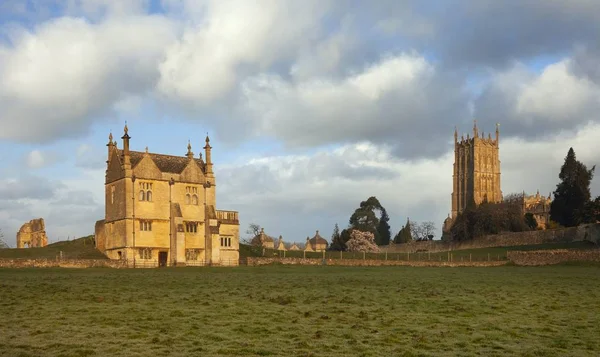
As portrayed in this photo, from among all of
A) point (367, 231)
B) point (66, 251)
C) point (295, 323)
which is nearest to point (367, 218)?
point (367, 231)

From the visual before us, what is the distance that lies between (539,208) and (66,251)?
118m

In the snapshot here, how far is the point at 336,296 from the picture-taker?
30.2 m

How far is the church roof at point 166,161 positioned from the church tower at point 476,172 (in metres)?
123

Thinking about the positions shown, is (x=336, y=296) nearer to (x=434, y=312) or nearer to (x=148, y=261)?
(x=434, y=312)

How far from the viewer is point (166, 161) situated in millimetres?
78812

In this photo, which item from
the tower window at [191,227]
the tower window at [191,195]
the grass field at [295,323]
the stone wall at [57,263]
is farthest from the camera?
the tower window at [191,195]

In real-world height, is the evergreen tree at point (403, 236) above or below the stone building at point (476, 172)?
below

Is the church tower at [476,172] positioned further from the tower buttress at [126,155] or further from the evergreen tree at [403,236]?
the tower buttress at [126,155]

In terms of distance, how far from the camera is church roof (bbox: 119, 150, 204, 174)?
7662 centimetres

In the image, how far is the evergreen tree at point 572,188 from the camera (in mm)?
109625

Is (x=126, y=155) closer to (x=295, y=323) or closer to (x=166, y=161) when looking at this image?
(x=166, y=161)

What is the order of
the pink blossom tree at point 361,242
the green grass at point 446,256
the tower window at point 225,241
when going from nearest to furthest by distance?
the tower window at point 225,241 → the green grass at point 446,256 → the pink blossom tree at point 361,242

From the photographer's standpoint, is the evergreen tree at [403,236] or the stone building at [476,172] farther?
the stone building at [476,172]

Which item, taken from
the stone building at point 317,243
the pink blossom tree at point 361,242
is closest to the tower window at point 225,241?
the pink blossom tree at point 361,242
